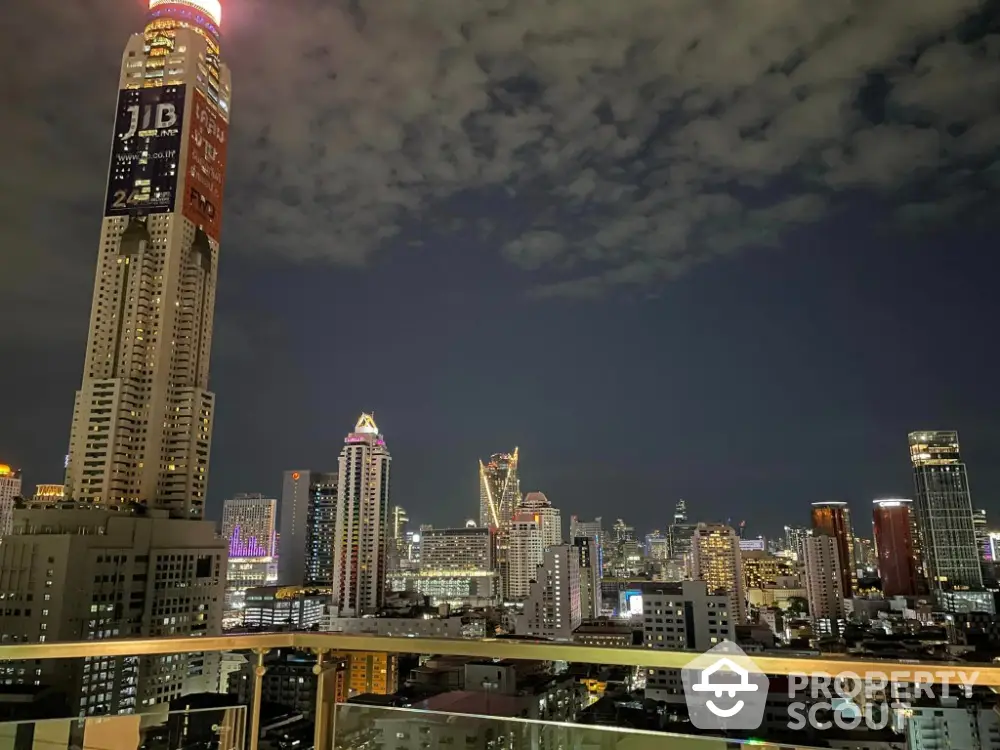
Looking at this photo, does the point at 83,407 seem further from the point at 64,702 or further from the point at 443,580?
the point at 443,580

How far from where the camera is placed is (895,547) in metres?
55.2

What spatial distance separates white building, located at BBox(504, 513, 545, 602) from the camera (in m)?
64.1

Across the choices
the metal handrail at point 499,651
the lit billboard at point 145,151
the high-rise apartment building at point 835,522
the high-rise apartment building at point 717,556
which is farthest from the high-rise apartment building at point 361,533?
the metal handrail at point 499,651

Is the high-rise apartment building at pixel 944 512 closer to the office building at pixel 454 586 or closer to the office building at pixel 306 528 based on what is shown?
the office building at pixel 454 586

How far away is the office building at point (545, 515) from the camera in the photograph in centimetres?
6825

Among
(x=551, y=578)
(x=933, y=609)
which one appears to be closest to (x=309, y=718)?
(x=551, y=578)

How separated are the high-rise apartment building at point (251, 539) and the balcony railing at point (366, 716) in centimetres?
6087

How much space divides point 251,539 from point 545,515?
3362cm

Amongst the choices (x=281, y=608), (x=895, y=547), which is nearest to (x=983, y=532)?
(x=895, y=547)

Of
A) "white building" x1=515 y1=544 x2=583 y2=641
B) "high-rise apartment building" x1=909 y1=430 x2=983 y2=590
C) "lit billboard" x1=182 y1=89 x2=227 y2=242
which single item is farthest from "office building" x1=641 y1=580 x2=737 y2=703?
"high-rise apartment building" x1=909 y1=430 x2=983 y2=590

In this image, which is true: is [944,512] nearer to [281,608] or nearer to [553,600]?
[553,600]

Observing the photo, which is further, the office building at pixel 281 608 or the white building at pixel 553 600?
the office building at pixel 281 608

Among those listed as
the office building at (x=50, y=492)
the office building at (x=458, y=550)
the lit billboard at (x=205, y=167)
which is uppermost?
the lit billboard at (x=205, y=167)

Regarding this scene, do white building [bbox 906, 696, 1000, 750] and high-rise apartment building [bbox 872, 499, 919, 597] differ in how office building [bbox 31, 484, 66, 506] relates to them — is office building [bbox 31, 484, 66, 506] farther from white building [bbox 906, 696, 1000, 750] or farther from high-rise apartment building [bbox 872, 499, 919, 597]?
high-rise apartment building [bbox 872, 499, 919, 597]
